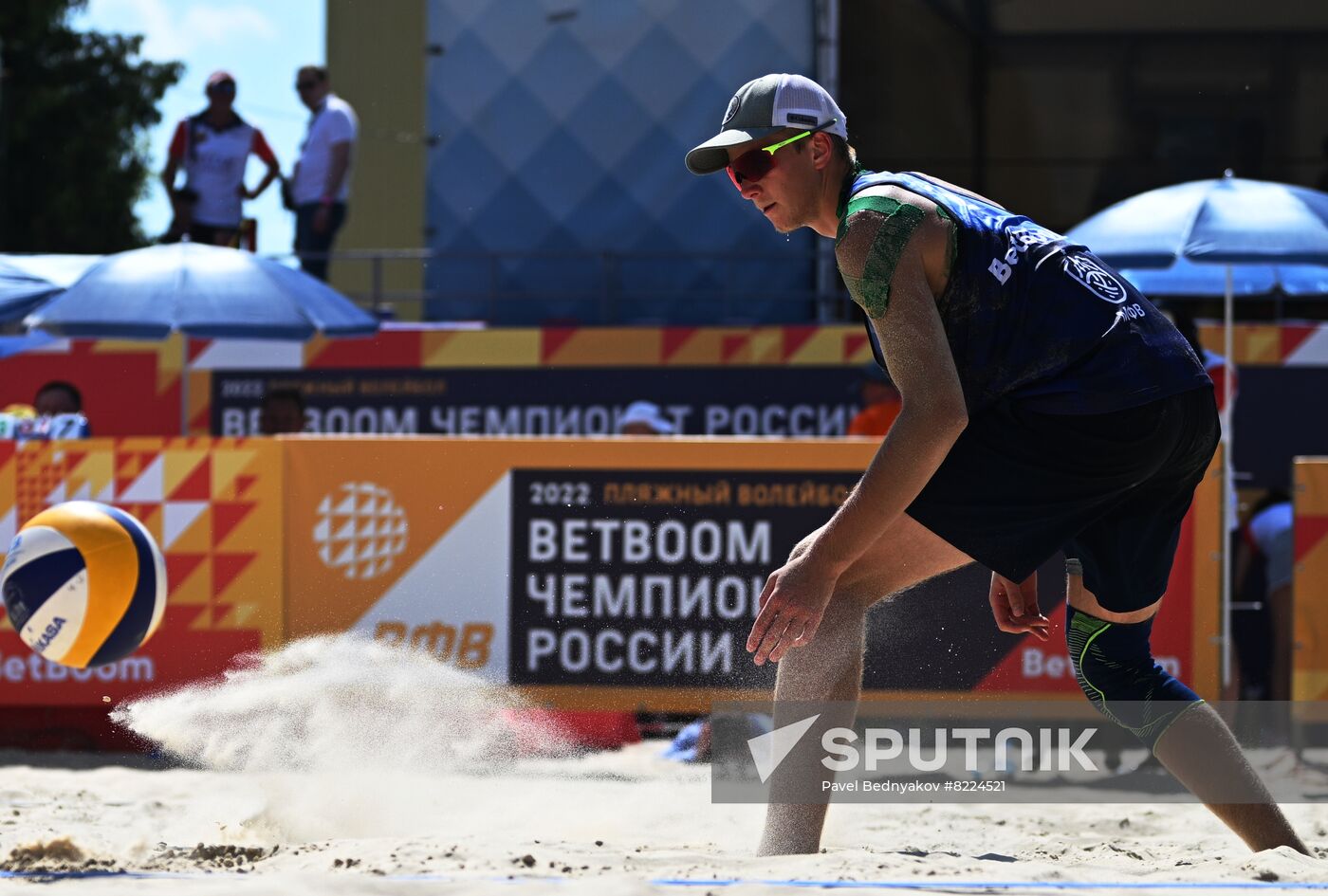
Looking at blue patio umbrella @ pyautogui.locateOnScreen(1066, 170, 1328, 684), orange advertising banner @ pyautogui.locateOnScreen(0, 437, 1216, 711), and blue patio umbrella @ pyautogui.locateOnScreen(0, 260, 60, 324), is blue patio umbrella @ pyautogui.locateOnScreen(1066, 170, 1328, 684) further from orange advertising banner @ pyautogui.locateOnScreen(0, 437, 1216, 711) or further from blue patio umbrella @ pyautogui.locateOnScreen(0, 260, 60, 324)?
blue patio umbrella @ pyautogui.locateOnScreen(0, 260, 60, 324)

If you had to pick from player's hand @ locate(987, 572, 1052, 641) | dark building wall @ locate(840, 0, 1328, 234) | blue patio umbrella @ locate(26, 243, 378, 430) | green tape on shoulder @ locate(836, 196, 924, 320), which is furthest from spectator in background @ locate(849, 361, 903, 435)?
dark building wall @ locate(840, 0, 1328, 234)

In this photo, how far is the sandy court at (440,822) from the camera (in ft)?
10.7

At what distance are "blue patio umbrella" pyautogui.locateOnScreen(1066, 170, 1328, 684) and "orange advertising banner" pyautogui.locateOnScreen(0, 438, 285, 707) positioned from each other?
3903mm

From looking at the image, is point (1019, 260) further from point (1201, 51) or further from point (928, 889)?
point (1201, 51)

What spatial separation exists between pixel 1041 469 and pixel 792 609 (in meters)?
0.62

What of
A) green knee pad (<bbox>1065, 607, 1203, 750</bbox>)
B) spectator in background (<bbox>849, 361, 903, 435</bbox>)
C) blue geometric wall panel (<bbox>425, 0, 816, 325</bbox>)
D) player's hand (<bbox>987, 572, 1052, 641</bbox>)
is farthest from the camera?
blue geometric wall panel (<bbox>425, 0, 816, 325</bbox>)

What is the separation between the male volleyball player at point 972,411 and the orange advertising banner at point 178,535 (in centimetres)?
393

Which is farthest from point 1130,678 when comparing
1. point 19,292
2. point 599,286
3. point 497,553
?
point 599,286

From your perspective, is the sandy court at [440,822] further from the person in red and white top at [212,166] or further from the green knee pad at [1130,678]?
the person in red and white top at [212,166]

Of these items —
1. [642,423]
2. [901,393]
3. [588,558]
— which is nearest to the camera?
[901,393]

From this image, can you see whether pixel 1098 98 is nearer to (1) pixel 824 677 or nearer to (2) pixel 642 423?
(2) pixel 642 423

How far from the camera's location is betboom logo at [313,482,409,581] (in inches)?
269

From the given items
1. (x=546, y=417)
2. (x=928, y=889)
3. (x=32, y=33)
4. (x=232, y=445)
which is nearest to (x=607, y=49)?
(x=546, y=417)

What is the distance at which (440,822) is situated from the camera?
445 cm
